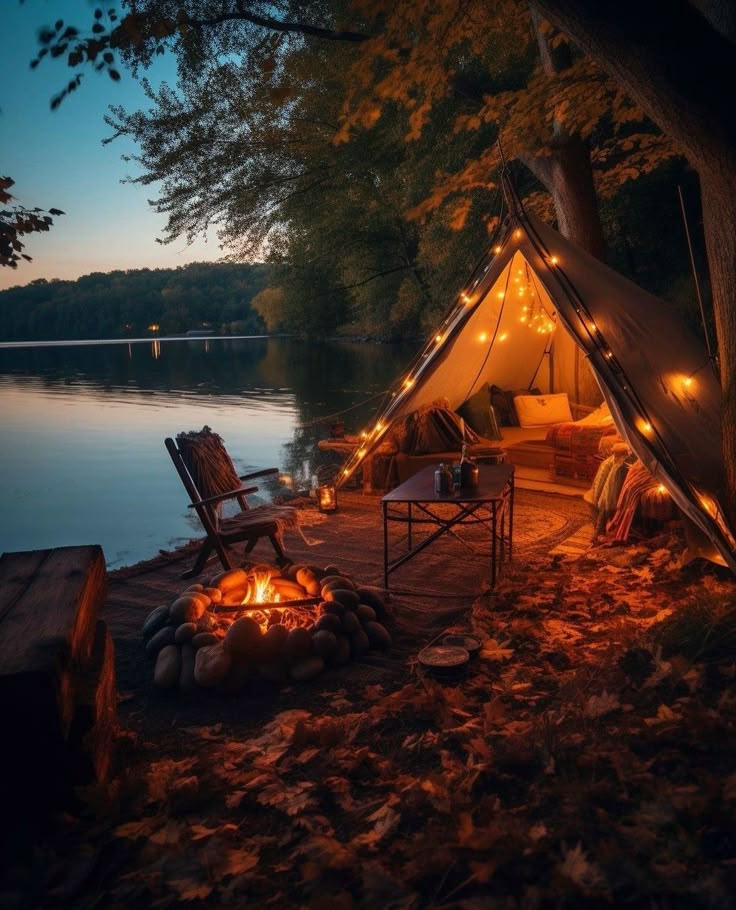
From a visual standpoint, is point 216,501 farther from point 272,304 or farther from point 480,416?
point 272,304

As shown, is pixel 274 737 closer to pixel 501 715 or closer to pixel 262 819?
pixel 262 819

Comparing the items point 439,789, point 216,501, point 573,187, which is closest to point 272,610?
point 216,501

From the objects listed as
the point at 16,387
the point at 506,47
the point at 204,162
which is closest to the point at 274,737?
the point at 506,47

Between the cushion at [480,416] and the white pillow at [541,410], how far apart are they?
532 millimetres

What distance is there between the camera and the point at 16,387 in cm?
2689

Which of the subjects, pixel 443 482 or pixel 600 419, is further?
pixel 600 419

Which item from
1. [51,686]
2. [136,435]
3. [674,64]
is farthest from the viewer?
[136,435]

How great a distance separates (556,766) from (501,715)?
22.1 inches

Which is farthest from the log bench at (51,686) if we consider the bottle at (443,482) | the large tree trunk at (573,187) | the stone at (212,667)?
the large tree trunk at (573,187)

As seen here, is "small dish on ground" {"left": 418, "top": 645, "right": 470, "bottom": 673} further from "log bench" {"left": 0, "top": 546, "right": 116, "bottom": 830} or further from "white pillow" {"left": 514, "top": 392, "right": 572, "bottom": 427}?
"white pillow" {"left": 514, "top": 392, "right": 572, "bottom": 427}

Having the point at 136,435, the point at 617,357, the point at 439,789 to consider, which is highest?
the point at 617,357

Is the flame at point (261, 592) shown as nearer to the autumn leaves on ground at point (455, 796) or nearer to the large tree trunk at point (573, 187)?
the autumn leaves on ground at point (455, 796)

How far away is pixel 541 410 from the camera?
900 centimetres

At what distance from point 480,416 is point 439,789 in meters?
6.47
